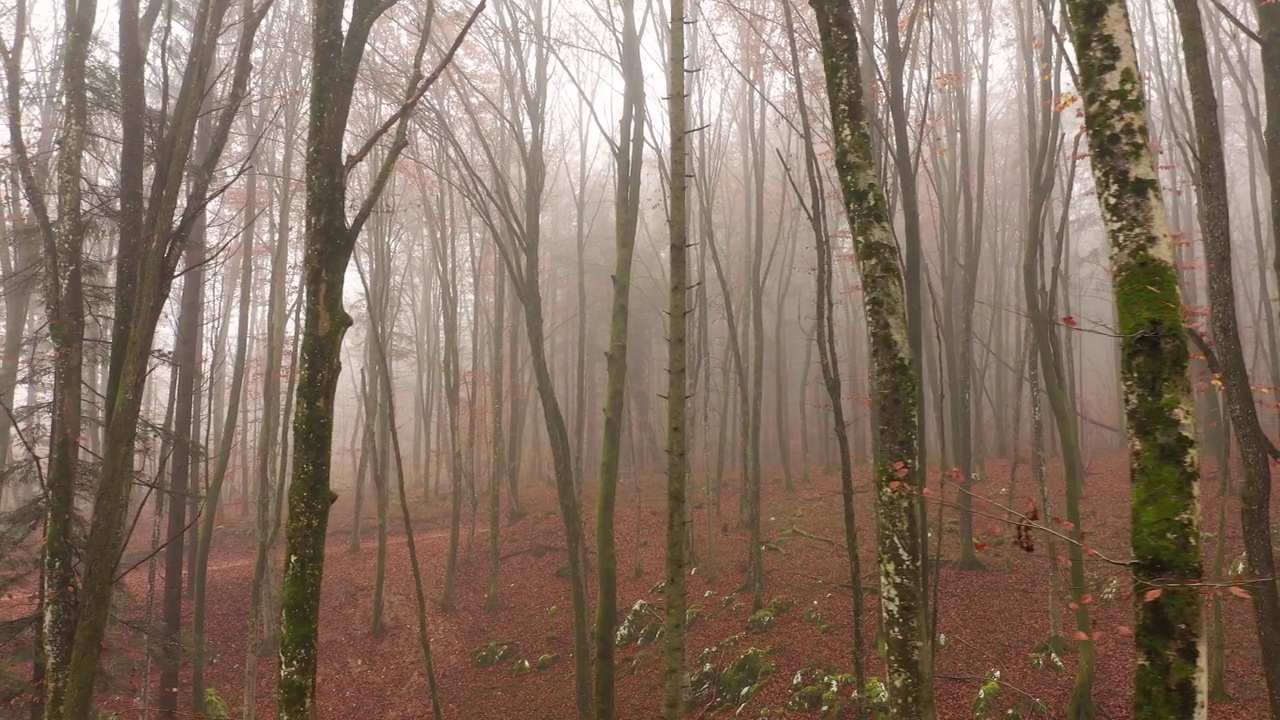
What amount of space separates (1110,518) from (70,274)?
14908mm

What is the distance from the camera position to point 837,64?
4.39 m

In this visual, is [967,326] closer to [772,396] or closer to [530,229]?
[530,229]

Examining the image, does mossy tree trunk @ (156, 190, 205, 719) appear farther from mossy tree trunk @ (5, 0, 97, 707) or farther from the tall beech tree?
the tall beech tree

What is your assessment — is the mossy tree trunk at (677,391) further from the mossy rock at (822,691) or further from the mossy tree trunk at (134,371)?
the mossy tree trunk at (134,371)

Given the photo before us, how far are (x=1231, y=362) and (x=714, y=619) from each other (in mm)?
7883

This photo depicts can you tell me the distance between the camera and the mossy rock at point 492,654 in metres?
11.4

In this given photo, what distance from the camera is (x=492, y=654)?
11.5 meters

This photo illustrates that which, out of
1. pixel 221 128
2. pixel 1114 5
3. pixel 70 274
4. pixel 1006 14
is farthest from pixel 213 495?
Result: pixel 1006 14

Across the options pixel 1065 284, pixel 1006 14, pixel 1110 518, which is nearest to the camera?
pixel 1110 518

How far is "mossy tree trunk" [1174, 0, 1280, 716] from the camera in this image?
4.76m

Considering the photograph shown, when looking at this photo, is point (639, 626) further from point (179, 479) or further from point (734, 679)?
point (179, 479)

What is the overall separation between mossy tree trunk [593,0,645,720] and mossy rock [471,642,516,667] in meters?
5.58

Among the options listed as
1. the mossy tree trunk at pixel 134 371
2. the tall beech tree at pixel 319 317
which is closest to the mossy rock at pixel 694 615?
the tall beech tree at pixel 319 317

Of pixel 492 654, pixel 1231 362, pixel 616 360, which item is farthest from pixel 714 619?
pixel 1231 362
